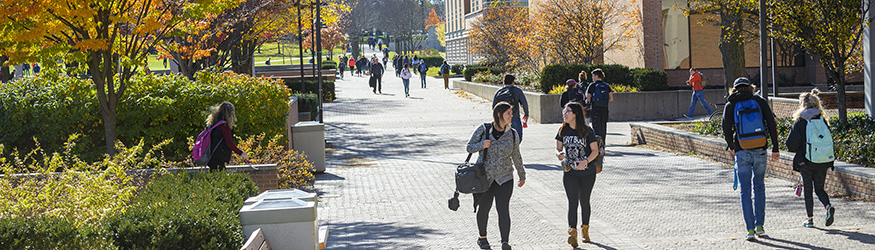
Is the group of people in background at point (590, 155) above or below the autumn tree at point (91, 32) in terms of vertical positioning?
below

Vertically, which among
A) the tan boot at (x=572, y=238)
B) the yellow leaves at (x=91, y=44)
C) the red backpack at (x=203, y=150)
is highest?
the yellow leaves at (x=91, y=44)

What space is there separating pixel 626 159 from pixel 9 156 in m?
9.26

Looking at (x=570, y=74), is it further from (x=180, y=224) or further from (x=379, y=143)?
(x=180, y=224)

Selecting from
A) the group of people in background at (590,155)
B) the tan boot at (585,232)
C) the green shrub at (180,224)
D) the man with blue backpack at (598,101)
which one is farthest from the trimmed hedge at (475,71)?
the green shrub at (180,224)

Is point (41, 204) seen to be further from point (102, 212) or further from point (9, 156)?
point (9, 156)

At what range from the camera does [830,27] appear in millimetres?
13125

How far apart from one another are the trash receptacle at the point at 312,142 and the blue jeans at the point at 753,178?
7.30 meters

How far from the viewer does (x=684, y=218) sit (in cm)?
912

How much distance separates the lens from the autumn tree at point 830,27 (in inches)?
518

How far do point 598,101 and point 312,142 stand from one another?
5.06 metres

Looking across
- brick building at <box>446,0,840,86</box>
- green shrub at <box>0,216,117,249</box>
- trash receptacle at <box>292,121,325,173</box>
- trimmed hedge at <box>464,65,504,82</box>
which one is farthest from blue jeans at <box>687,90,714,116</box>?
green shrub at <box>0,216,117,249</box>

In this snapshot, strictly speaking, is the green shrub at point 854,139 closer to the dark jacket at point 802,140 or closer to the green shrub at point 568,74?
the dark jacket at point 802,140

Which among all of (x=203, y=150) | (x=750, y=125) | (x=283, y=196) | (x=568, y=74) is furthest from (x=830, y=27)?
(x=568, y=74)

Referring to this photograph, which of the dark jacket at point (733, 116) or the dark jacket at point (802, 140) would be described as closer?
the dark jacket at point (733, 116)
